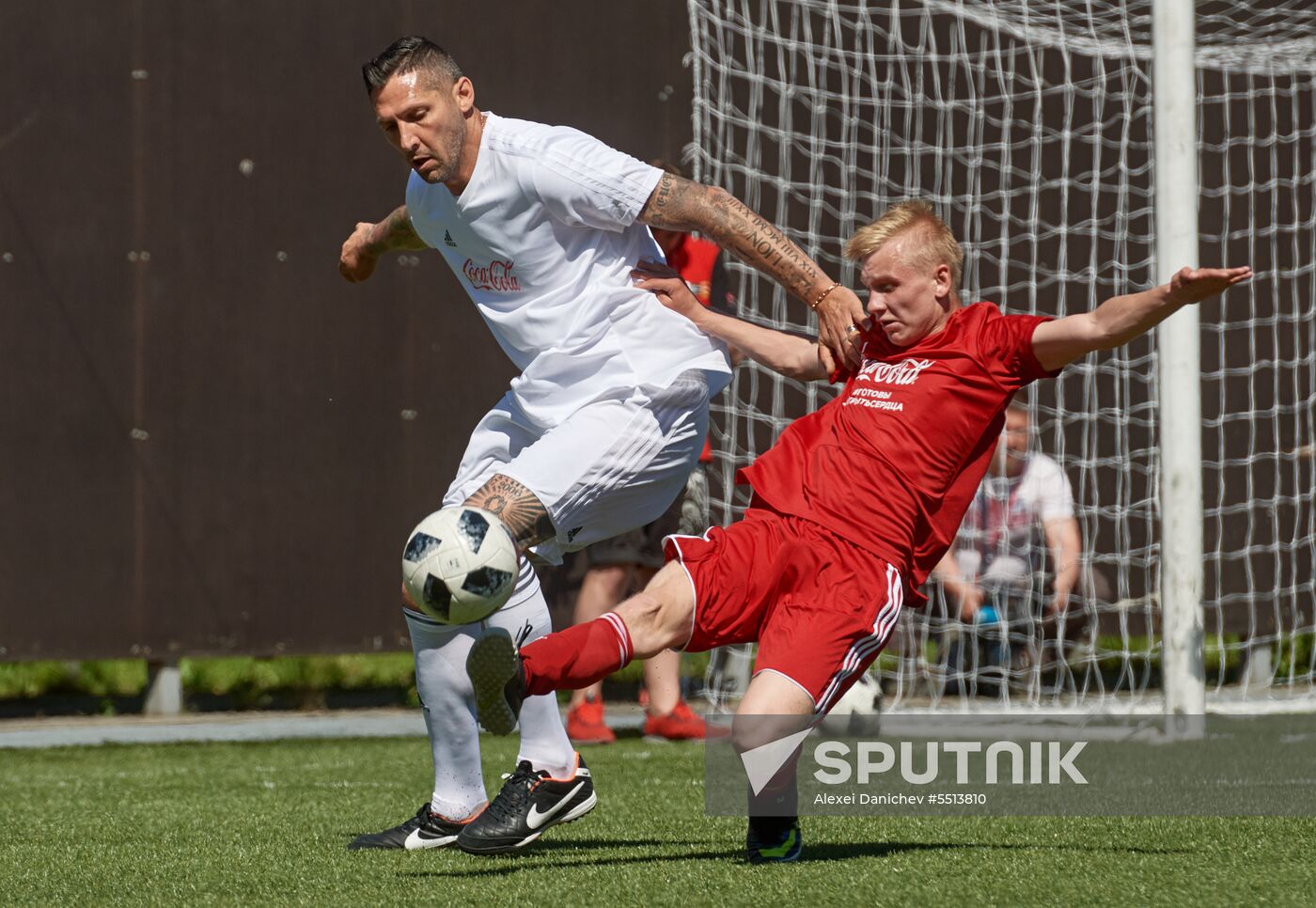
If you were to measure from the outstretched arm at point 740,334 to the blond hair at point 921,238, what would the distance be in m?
0.27

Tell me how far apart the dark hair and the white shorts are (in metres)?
0.80

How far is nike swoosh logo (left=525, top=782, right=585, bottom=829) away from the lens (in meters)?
4.00

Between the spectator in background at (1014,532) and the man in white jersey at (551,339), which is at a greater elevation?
the man in white jersey at (551,339)

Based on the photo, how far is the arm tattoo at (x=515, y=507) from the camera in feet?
12.1

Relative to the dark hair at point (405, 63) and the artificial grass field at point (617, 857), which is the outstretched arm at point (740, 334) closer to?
the dark hair at point (405, 63)

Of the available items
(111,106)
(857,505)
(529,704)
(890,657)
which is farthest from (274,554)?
(857,505)

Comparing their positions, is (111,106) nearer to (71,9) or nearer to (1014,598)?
(71,9)

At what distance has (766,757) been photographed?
368cm

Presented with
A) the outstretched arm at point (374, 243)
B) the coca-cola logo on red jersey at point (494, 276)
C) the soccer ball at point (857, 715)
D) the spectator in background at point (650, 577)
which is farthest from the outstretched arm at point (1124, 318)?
the soccer ball at point (857, 715)

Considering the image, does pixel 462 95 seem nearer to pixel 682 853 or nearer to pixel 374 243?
pixel 374 243

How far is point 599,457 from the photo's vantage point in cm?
388

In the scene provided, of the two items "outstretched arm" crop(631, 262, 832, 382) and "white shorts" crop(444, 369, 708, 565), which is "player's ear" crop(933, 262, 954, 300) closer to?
"outstretched arm" crop(631, 262, 832, 382)

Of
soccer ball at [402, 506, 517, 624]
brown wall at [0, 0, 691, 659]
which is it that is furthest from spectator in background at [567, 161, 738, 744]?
soccer ball at [402, 506, 517, 624]

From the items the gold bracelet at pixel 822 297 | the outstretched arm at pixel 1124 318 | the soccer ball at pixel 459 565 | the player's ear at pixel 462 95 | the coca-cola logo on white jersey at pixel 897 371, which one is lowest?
the soccer ball at pixel 459 565
